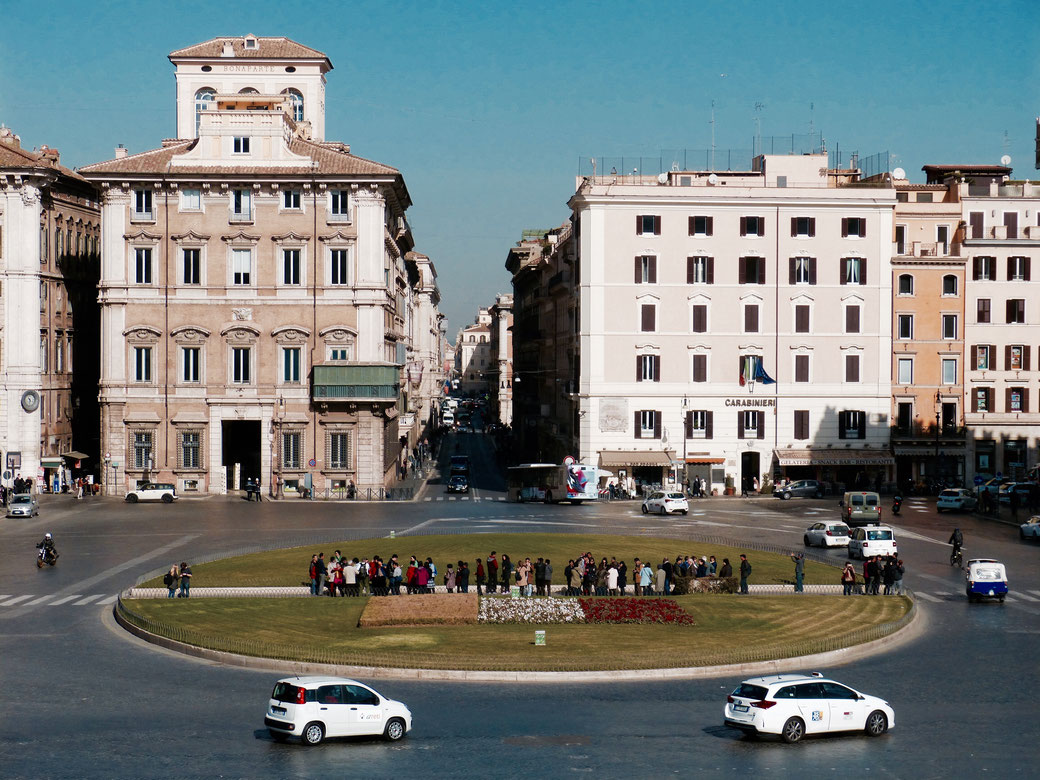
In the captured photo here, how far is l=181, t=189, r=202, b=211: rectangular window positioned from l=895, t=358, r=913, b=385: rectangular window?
171 feet

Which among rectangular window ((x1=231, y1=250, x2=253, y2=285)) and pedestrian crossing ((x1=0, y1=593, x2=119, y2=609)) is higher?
rectangular window ((x1=231, y1=250, x2=253, y2=285))

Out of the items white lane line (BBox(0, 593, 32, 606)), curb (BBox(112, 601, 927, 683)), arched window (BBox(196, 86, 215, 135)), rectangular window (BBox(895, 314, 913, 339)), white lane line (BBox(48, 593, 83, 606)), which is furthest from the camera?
arched window (BBox(196, 86, 215, 135))

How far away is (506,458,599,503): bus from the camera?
301 feet

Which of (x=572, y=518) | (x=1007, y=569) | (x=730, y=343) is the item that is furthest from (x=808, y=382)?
(x=1007, y=569)

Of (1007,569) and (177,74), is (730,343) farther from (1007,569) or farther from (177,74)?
(177,74)

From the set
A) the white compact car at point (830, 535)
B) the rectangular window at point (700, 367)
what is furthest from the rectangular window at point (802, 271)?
the white compact car at point (830, 535)

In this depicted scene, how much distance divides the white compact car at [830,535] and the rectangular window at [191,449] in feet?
148

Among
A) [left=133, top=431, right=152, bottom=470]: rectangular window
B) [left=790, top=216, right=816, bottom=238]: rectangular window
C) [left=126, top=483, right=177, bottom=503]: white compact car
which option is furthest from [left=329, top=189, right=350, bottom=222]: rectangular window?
[left=790, top=216, right=816, bottom=238]: rectangular window

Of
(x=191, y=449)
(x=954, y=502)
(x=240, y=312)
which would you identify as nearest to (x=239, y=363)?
(x=240, y=312)

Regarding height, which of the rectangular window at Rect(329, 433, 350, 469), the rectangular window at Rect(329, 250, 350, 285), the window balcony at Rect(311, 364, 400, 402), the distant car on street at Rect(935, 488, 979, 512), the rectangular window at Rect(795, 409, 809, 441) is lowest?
the distant car on street at Rect(935, 488, 979, 512)

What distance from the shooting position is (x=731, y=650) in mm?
40094

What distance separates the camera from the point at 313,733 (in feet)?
98.9

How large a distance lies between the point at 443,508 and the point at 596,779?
196ft

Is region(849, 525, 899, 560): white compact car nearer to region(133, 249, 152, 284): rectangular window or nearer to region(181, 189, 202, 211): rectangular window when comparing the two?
region(181, 189, 202, 211): rectangular window
